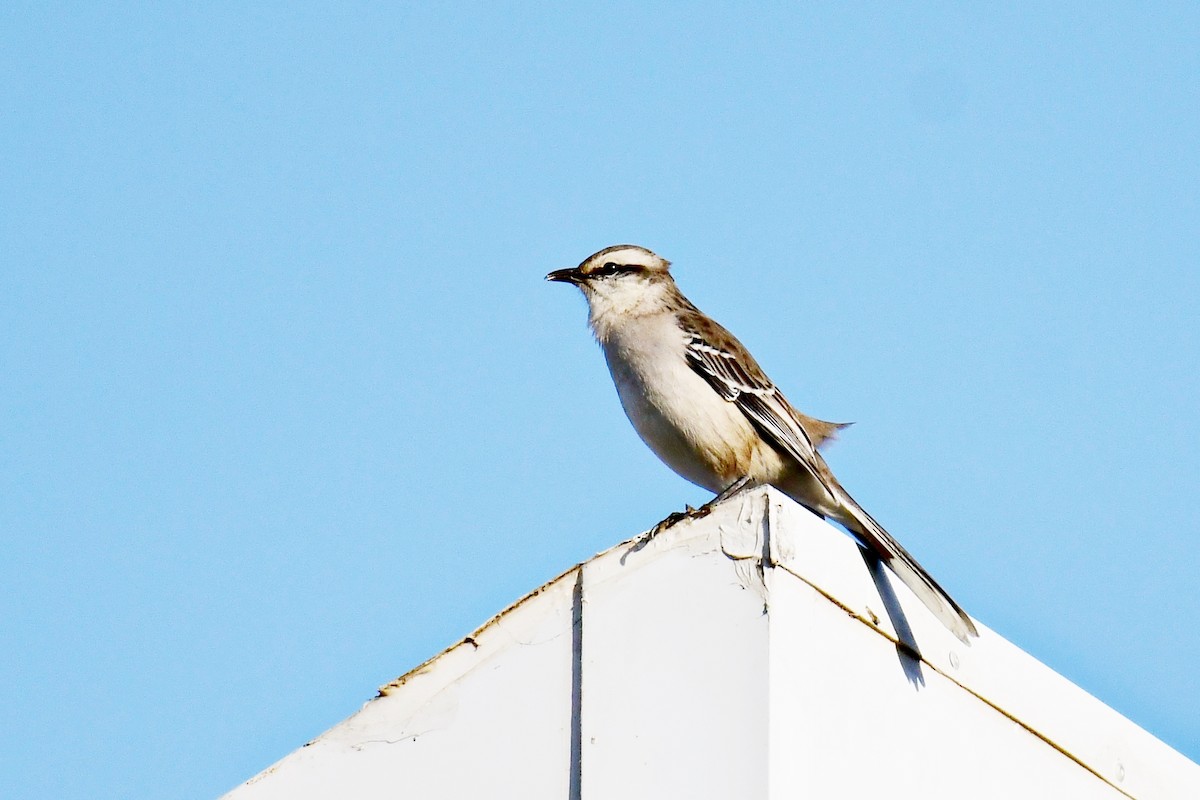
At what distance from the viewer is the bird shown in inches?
297

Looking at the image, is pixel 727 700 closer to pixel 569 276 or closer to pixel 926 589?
pixel 926 589

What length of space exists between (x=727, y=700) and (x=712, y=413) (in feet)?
10.6

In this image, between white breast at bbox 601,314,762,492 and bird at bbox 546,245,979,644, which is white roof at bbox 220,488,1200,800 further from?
white breast at bbox 601,314,762,492

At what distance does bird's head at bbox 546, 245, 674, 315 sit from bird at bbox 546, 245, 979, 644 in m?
0.31

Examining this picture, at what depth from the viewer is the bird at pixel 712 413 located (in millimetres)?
7539

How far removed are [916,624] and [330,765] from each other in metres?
2.05

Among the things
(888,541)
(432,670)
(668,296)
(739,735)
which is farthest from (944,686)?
(668,296)

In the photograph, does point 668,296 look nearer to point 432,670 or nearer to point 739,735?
point 432,670

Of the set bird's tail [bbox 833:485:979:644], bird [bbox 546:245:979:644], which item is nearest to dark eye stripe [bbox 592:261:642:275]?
bird [bbox 546:245:979:644]

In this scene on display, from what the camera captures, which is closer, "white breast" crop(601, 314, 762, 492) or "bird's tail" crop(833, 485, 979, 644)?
"bird's tail" crop(833, 485, 979, 644)

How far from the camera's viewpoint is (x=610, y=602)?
5.03 metres

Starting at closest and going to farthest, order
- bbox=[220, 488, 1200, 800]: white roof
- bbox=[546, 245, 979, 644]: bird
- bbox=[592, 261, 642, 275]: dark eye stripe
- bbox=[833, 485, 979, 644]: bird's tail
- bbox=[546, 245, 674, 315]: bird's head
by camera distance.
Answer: bbox=[220, 488, 1200, 800]: white roof
bbox=[833, 485, 979, 644]: bird's tail
bbox=[546, 245, 979, 644]: bird
bbox=[546, 245, 674, 315]: bird's head
bbox=[592, 261, 642, 275]: dark eye stripe

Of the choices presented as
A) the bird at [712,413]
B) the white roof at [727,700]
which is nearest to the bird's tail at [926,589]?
the white roof at [727,700]

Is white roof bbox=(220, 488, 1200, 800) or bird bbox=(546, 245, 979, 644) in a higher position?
bird bbox=(546, 245, 979, 644)
